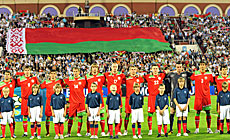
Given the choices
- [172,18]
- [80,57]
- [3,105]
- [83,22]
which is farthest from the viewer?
[172,18]

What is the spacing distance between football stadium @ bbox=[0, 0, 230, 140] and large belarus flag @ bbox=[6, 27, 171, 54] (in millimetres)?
99

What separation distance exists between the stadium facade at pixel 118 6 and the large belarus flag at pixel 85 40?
28.6ft

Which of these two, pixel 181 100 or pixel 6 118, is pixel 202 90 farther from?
pixel 6 118

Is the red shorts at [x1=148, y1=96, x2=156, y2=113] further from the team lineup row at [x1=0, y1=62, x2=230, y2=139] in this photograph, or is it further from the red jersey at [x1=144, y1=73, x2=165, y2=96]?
the red jersey at [x1=144, y1=73, x2=165, y2=96]

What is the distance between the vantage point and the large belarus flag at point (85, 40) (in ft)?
143

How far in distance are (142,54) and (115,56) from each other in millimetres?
2840

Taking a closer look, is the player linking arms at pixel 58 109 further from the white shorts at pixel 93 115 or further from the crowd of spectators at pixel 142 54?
the crowd of spectators at pixel 142 54

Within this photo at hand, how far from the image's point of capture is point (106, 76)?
1505 cm

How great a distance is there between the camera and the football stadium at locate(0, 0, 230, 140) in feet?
47.0

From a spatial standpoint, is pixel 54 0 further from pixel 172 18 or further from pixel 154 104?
pixel 154 104

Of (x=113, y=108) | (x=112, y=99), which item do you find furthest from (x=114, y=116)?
(x=112, y=99)

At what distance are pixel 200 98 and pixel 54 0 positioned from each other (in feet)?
143

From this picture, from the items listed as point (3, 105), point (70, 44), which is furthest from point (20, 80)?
point (70, 44)

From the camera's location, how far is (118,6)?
56.8 meters
